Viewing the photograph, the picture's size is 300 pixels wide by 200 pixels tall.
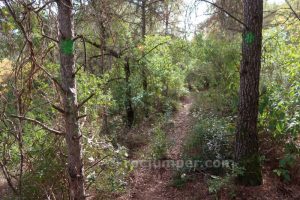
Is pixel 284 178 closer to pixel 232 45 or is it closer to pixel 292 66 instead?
pixel 292 66

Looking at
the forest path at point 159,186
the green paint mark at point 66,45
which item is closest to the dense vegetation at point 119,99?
the green paint mark at point 66,45

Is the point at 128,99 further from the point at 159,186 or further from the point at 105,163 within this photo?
the point at 105,163

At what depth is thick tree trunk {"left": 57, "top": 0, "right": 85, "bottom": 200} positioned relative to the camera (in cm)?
224

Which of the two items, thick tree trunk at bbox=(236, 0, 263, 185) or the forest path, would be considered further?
the forest path

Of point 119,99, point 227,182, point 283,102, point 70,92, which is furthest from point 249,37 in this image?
point 119,99

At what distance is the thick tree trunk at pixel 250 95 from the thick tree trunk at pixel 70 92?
8.85 feet

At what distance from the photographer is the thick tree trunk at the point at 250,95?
3928 mm

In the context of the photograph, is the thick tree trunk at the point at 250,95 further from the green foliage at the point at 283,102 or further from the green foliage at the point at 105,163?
the green foliage at the point at 105,163

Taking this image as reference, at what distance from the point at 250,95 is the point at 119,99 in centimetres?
591

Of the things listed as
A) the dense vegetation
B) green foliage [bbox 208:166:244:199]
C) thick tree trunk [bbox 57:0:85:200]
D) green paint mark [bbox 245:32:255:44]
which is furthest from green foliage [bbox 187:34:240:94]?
thick tree trunk [bbox 57:0:85:200]

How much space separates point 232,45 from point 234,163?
4552 mm

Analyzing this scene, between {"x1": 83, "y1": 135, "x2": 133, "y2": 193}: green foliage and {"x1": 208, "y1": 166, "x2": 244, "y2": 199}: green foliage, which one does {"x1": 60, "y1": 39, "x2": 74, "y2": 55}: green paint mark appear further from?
{"x1": 208, "y1": 166, "x2": 244, "y2": 199}: green foliage

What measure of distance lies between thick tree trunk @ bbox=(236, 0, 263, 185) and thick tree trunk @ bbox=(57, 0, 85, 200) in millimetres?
2699

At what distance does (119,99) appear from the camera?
9391 millimetres
